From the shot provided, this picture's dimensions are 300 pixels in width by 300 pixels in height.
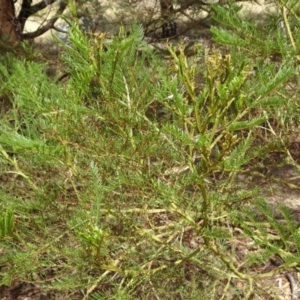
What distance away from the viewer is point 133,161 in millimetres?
1633

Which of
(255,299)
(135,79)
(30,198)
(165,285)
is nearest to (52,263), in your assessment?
(30,198)

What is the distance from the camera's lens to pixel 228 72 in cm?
120

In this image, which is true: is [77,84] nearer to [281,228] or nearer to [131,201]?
[131,201]

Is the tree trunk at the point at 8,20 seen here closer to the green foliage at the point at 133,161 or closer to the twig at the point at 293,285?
the green foliage at the point at 133,161

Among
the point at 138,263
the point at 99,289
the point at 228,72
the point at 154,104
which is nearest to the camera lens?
the point at 228,72

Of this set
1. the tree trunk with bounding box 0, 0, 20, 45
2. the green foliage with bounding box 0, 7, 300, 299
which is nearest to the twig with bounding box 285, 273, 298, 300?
the green foliage with bounding box 0, 7, 300, 299

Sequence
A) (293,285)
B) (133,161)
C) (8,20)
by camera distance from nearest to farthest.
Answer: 1. (133,161)
2. (293,285)
3. (8,20)

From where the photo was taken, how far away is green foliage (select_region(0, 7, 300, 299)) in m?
1.31

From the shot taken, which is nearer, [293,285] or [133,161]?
[133,161]

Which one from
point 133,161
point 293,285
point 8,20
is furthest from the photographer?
point 8,20

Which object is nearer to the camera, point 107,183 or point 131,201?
point 107,183

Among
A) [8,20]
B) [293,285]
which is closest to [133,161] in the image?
[293,285]

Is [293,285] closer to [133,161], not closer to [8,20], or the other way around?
[133,161]

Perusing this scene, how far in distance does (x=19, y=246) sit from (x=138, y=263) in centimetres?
39
